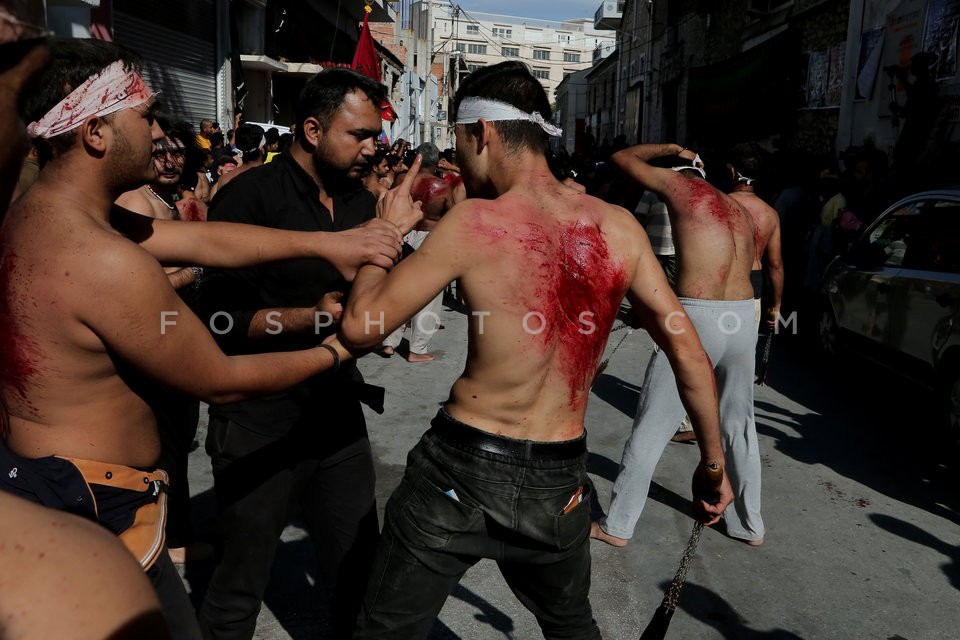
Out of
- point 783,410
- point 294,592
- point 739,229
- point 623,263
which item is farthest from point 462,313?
point 623,263

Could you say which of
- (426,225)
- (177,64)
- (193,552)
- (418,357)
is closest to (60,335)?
(193,552)

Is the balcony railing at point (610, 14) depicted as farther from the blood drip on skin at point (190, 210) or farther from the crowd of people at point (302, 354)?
the crowd of people at point (302, 354)

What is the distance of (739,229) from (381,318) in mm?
2945

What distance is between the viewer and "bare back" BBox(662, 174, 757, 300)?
4230mm

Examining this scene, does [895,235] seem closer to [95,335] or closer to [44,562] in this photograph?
[95,335]

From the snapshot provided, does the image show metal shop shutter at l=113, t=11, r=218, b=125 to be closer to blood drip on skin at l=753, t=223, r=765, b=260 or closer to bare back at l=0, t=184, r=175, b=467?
blood drip on skin at l=753, t=223, r=765, b=260

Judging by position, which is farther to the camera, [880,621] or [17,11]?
[880,621]

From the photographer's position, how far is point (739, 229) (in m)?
4.36

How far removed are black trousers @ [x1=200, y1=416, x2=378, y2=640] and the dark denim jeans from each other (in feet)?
2.07

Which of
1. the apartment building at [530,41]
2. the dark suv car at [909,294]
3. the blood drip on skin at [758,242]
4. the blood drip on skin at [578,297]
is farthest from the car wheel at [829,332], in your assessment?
the apartment building at [530,41]

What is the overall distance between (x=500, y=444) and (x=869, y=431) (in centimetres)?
483

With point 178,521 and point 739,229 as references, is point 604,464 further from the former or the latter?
point 178,521

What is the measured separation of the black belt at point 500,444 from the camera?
210 cm

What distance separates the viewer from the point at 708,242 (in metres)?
4.25
